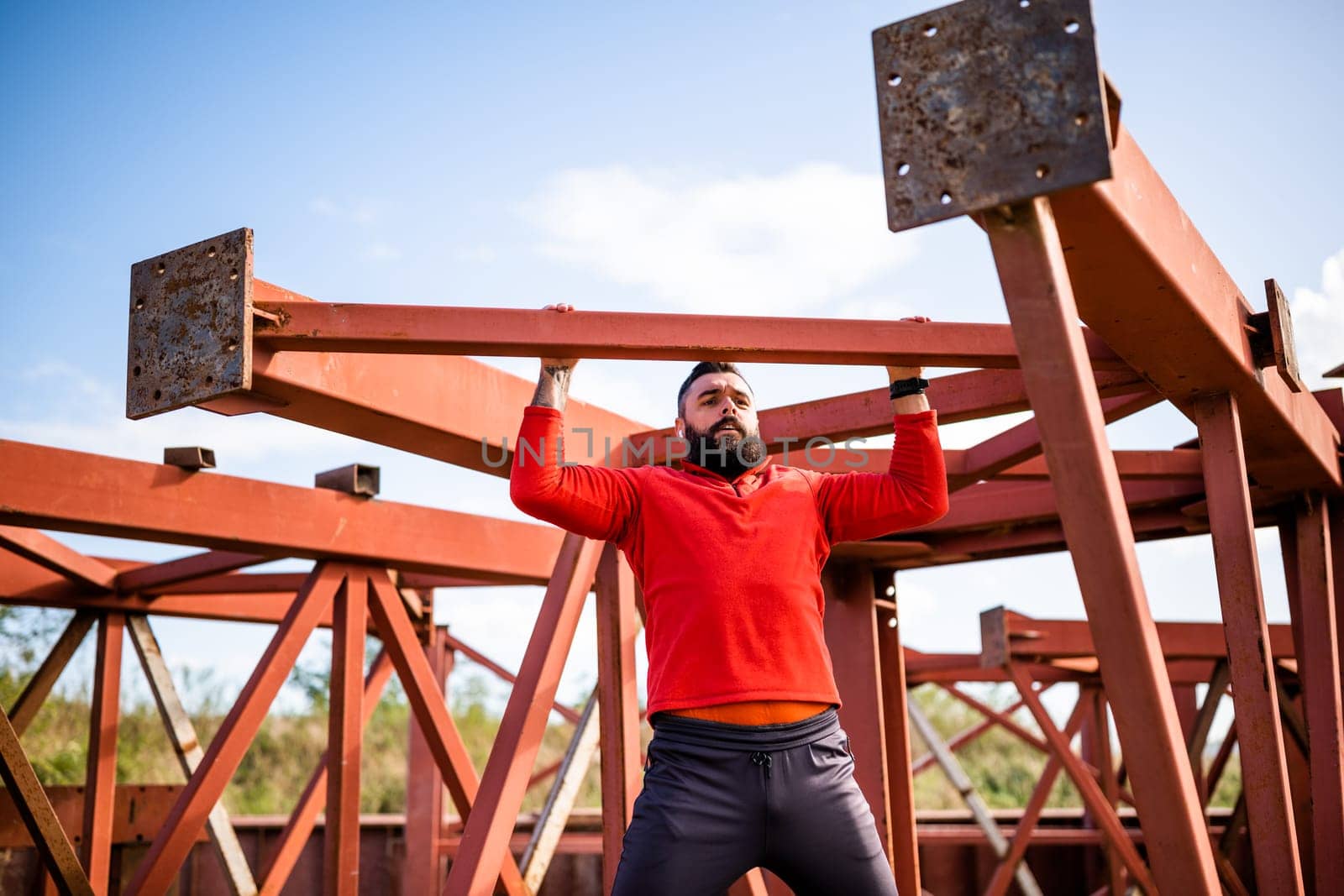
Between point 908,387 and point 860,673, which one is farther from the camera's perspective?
point 860,673

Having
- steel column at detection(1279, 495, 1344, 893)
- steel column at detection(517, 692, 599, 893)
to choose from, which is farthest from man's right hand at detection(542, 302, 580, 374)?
steel column at detection(1279, 495, 1344, 893)

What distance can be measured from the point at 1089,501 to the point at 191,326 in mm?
2557

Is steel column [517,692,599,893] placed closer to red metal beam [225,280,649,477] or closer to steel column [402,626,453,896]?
red metal beam [225,280,649,477]

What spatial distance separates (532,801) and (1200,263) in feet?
59.3

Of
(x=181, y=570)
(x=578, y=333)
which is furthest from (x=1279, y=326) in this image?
(x=181, y=570)

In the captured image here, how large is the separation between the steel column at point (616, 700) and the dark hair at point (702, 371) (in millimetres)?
1348

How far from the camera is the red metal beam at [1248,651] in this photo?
13.8 ft

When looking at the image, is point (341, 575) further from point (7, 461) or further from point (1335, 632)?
point (1335, 632)

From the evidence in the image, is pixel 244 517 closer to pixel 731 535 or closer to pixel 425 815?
pixel 731 535

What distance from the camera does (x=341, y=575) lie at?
22.5ft

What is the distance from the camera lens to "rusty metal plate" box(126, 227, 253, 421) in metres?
3.63

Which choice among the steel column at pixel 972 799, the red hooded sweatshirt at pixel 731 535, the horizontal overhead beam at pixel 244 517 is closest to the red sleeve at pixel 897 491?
the red hooded sweatshirt at pixel 731 535

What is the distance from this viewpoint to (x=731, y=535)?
11.5ft

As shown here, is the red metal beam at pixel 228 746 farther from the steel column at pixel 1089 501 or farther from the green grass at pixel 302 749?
the green grass at pixel 302 749
